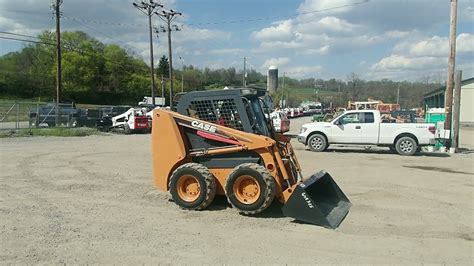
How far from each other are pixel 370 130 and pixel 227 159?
39.7ft

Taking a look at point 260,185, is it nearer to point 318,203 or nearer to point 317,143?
point 318,203

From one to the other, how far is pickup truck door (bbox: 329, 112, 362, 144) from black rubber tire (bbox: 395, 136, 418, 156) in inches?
59.5

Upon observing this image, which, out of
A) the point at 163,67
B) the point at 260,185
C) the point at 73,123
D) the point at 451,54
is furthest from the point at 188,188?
the point at 163,67

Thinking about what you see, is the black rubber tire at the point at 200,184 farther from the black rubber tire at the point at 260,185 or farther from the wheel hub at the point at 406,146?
the wheel hub at the point at 406,146

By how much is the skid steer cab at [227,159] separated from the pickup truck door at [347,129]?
1089cm

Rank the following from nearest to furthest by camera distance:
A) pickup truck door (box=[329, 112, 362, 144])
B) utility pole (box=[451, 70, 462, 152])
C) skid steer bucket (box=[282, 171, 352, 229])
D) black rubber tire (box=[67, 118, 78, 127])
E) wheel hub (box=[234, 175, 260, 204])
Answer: skid steer bucket (box=[282, 171, 352, 229]) < wheel hub (box=[234, 175, 260, 204]) < pickup truck door (box=[329, 112, 362, 144]) < utility pole (box=[451, 70, 462, 152]) < black rubber tire (box=[67, 118, 78, 127])

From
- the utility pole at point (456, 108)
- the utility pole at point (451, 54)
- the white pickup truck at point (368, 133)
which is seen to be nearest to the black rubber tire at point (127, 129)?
the white pickup truck at point (368, 133)

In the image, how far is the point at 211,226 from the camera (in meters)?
7.06

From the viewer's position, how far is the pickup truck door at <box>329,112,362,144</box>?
18953 mm

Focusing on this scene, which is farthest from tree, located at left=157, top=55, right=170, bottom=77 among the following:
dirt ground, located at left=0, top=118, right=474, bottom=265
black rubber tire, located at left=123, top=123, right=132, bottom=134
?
dirt ground, located at left=0, top=118, right=474, bottom=265

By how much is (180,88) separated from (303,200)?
Answer: 290 ft

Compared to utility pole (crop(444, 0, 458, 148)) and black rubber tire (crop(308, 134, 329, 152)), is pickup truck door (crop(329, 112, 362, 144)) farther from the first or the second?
utility pole (crop(444, 0, 458, 148))

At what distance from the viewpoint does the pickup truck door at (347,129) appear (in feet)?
62.2

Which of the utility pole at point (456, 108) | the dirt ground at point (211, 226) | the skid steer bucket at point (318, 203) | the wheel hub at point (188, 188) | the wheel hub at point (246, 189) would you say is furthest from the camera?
the utility pole at point (456, 108)
